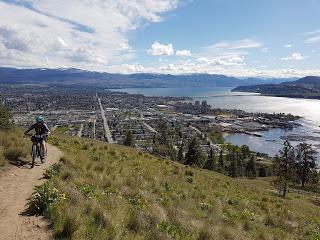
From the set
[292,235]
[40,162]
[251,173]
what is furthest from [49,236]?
[251,173]

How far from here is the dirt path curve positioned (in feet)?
33.3

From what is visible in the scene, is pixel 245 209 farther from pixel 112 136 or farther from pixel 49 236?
pixel 112 136

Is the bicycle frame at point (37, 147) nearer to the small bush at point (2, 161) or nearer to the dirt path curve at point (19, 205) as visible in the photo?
the dirt path curve at point (19, 205)

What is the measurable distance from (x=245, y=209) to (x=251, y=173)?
82728 millimetres

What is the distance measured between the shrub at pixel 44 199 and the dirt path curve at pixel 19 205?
340mm

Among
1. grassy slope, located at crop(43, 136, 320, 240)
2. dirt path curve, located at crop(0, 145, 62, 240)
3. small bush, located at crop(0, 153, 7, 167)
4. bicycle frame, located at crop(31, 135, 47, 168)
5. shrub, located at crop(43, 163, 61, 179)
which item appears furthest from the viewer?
bicycle frame, located at crop(31, 135, 47, 168)

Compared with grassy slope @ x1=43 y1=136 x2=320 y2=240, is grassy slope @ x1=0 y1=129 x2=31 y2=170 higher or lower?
higher

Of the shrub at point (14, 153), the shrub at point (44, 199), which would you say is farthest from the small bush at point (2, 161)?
the shrub at point (44, 199)

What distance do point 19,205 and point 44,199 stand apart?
957 mm

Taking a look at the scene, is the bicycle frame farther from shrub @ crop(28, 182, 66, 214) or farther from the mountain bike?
shrub @ crop(28, 182, 66, 214)

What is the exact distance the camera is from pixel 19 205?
12289mm

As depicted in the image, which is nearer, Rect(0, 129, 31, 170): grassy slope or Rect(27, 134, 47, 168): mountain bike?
Rect(0, 129, 31, 170): grassy slope

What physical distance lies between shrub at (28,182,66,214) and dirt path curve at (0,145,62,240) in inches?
13.4

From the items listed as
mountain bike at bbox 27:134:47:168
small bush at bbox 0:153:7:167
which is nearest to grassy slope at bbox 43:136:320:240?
mountain bike at bbox 27:134:47:168
